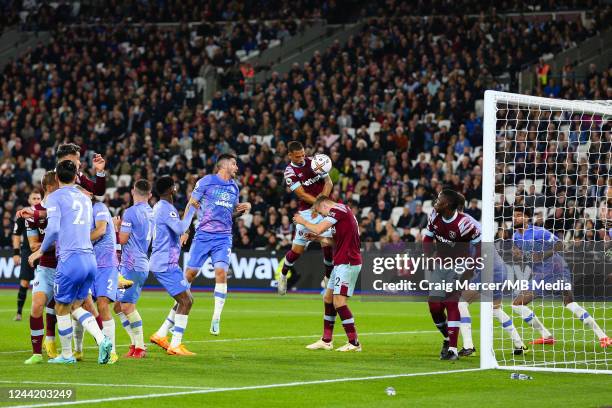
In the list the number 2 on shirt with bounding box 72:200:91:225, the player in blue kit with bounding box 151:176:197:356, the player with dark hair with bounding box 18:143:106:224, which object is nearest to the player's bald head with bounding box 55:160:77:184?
the number 2 on shirt with bounding box 72:200:91:225

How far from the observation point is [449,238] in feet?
47.5

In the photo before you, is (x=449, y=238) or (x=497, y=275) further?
(x=497, y=275)

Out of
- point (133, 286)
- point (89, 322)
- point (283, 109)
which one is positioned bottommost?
point (89, 322)

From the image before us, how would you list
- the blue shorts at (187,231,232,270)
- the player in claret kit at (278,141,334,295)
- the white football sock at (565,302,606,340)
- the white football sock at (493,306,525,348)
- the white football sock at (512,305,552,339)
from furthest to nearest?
1. the player in claret kit at (278,141,334,295)
2. the blue shorts at (187,231,232,270)
3. the white football sock at (565,302,606,340)
4. the white football sock at (512,305,552,339)
5. the white football sock at (493,306,525,348)

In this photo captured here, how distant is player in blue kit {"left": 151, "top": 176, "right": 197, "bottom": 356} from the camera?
14.4 metres

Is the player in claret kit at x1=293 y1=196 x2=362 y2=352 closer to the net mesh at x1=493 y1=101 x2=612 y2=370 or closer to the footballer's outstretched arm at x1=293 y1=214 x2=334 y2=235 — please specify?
the footballer's outstretched arm at x1=293 y1=214 x2=334 y2=235

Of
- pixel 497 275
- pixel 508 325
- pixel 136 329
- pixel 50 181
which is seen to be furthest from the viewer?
pixel 497 275

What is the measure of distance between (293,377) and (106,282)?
2.86 meters

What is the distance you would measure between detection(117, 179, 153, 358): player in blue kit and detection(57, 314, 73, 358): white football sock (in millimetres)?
1128

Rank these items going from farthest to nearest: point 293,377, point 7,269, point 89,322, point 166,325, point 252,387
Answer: point 7,269, point 166,325, point 89,322, point 293,377, point 252,387

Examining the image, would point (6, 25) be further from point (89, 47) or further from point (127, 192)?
point (127, 192)

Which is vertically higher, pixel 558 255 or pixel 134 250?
pixel 134 250

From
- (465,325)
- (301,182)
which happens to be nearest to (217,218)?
(301,182)

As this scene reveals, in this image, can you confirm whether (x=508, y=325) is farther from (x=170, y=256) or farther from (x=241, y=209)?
(x=170, y=256)
